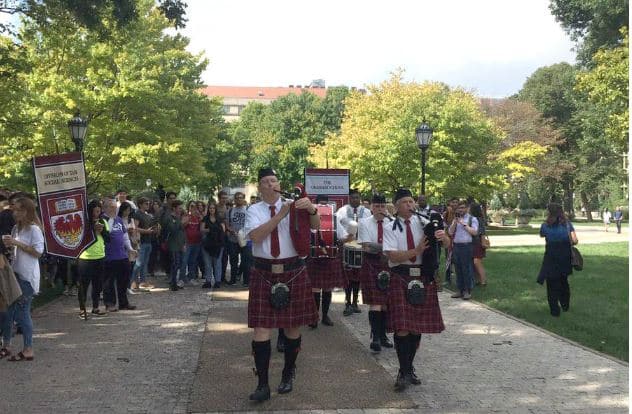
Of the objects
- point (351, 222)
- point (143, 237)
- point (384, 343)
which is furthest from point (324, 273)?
point (143, 237)

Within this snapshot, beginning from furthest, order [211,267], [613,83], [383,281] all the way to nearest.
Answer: [613,83], [211,267], [383,281]

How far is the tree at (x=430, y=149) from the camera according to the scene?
2914 centimetres

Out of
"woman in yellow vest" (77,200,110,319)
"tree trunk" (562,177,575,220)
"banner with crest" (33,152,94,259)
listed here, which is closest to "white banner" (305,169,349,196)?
"woman in yellow vest" (77,200,110,319)

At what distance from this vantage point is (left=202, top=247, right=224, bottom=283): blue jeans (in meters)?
12.4

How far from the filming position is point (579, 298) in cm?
1073

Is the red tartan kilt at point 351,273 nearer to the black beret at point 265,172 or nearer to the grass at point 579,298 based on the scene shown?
the grass at point 579,298

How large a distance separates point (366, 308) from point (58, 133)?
15577 mm

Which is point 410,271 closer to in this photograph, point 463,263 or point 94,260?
point 94,260

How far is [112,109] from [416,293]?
1989cm

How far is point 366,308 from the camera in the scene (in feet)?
31.9

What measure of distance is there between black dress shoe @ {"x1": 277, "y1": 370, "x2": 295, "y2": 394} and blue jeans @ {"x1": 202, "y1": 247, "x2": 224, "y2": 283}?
734 cm

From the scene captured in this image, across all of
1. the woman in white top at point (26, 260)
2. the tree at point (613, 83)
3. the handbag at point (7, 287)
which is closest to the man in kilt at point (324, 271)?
the woman in white top at point (26, 260)

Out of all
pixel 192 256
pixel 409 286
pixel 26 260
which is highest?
pixel 26 260

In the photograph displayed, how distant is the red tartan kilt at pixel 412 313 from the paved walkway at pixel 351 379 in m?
0.58
